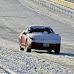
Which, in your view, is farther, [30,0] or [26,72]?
[30,0]

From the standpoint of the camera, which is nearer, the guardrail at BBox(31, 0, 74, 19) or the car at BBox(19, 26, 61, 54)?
the car at BBox(19, 26, 61, 54)

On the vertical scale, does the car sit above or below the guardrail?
above

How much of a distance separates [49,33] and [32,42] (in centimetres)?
99

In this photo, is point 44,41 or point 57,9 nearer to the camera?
point 44,41

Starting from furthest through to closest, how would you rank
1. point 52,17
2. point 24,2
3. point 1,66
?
point 24,2 → point 52,17 → point 1,66

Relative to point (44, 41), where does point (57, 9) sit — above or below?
below

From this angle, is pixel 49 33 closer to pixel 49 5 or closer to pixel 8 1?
pixel 49 5

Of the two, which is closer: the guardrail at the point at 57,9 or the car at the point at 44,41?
the car at the point at 44,41

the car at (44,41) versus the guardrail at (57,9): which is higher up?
the car at (44,41)

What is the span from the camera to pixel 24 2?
7300 cm

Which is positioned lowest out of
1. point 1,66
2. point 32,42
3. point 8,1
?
point 8,1

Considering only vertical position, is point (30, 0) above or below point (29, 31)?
below

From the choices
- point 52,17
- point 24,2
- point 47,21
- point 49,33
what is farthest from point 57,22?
point 49,33

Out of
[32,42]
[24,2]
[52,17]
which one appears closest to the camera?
[32,42]
